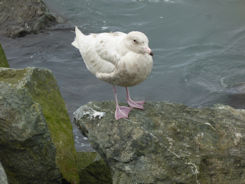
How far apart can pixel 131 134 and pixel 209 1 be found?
1302cm

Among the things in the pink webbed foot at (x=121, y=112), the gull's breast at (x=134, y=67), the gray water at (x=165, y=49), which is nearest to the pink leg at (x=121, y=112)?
the pink webbed foot at (x=121, y=112)

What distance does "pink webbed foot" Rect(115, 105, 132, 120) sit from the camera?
18.0 feet

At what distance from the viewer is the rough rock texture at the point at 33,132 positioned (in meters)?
5.14

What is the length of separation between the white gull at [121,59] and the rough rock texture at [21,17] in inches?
335

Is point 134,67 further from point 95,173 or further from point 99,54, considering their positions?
point 95,173

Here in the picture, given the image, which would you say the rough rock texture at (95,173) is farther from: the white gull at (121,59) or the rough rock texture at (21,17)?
the rough rock texture at (21,17)

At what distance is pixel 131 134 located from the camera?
5.22 meters

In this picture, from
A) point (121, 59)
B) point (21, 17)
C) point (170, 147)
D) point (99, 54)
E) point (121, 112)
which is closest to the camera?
point (170, 147)

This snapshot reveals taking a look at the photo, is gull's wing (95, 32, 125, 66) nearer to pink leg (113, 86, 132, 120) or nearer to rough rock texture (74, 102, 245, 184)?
pink leg (113, 86, 132, 120)

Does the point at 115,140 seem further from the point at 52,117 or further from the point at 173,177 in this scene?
the point at 52,117

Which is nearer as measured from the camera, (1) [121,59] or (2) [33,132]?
(2) [33,132]

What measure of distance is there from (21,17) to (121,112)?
964 cm

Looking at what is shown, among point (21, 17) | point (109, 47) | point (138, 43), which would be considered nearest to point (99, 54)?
point (109, 47)

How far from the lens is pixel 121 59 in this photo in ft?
17.8
